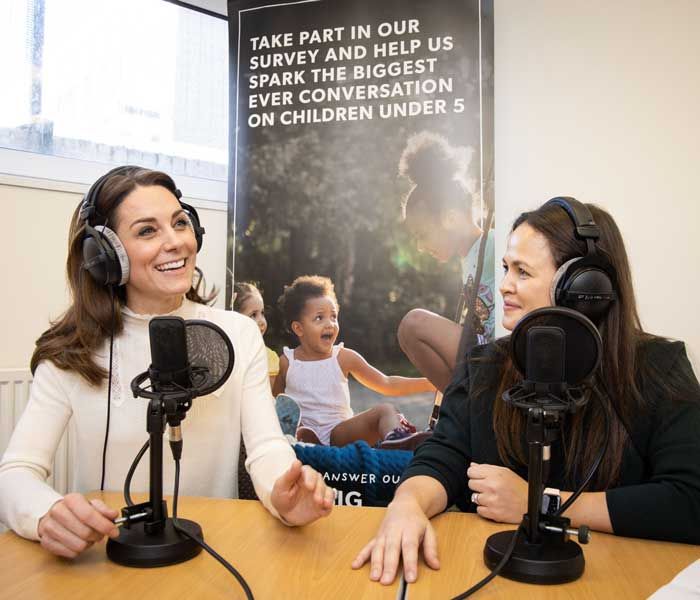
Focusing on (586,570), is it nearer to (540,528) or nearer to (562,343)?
(540,528)

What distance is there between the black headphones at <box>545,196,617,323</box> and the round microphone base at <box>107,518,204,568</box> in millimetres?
778

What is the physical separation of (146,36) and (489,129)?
1616mm

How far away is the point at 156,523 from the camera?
40.7 inches

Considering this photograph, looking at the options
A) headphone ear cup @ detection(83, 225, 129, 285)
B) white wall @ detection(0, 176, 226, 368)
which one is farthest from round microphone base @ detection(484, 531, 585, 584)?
white wall @ detection(0, 176, 226, 368)

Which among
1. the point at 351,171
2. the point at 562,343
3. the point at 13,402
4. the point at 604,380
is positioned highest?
the point at 351,171

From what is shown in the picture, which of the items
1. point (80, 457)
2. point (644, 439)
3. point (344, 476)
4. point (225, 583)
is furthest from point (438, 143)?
point (225, 583)

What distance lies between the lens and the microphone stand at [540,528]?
0.89 meters

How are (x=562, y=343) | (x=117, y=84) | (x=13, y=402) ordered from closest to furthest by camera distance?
(x=562, y=343)
(x=13, y=402)
(x=117, y=84)

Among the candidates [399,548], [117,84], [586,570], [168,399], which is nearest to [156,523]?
[168,399]

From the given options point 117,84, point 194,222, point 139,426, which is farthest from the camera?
point 117,84

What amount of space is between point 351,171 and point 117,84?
1.18m

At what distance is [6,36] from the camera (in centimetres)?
262

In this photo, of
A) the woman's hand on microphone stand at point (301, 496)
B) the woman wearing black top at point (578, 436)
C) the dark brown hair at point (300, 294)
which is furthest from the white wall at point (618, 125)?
the woman's hand on microphone stand at point (301, 496)

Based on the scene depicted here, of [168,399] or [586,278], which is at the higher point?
[586,278]
